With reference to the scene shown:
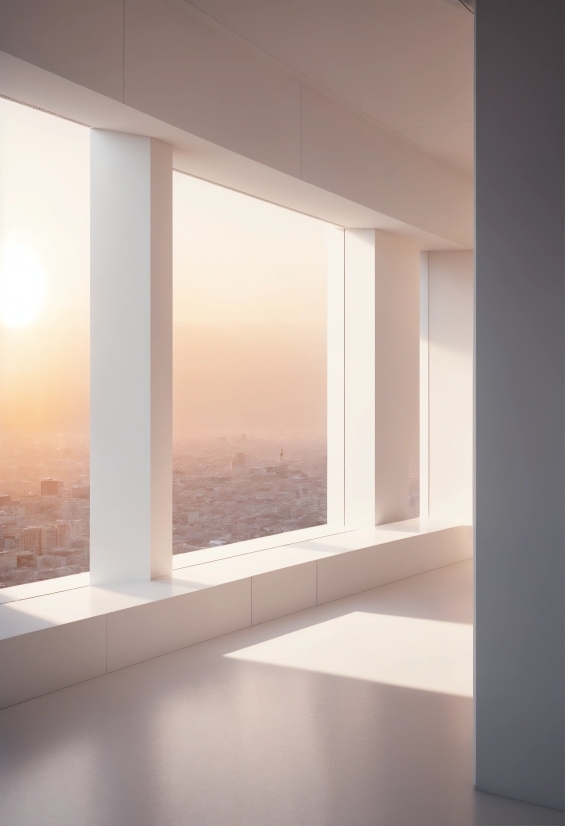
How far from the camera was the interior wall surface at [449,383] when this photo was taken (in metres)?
9.01

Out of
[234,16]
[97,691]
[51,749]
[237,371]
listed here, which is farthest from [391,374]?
[51,749]

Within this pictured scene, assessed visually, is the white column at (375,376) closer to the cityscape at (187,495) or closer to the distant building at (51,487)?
the cityscape at (187,495)

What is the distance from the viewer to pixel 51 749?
11.7ft

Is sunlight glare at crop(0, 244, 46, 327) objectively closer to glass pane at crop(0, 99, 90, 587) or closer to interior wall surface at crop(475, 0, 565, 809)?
glass pane at crop(0, 99, 90, 587)

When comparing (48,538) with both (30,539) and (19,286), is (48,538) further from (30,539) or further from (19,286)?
(19,286)

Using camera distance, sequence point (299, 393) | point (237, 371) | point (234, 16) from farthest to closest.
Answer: point (299, 393)
point (237, 371)
point (234, 16)

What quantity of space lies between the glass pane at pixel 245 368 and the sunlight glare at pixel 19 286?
141 cm

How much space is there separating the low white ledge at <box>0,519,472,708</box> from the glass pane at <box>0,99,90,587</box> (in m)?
0.32

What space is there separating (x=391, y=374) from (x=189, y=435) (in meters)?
2.62

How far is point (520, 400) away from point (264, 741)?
6.16ft

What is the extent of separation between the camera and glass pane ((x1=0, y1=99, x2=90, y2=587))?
15.5 ft

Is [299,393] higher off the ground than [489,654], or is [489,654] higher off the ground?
[299,393]

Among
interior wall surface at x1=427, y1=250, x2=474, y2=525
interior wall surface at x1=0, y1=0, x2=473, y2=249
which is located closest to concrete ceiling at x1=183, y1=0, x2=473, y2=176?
interior wall surface at x1=0, y1=0, x2=473, y2=249

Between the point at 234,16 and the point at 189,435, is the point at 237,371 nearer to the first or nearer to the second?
the point at 189,435
